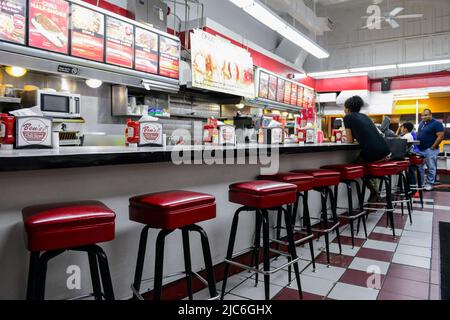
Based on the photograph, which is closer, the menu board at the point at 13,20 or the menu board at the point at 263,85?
the menu board at the point at 13,20

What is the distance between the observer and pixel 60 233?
1140mm

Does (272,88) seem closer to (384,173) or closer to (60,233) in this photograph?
(384,173)

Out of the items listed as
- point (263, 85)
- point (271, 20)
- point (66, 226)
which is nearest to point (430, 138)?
point (263, 85)

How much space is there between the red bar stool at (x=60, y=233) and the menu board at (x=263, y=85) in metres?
5.92

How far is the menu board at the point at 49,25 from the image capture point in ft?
10.9

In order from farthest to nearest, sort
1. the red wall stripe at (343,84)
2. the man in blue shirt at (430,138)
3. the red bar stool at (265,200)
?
1. the red wall stripe at (343,84)
2. the man in blue shirt at (430,138)
3. the red bar stool at (265,200)

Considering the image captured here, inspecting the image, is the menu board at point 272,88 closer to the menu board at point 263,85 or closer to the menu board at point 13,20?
the menu board at point 263,85

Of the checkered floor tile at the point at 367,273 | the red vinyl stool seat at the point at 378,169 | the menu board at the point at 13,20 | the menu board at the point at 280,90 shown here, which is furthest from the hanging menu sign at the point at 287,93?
the menu board at the point at 13,20

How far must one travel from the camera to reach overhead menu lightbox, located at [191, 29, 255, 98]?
15.4 feet

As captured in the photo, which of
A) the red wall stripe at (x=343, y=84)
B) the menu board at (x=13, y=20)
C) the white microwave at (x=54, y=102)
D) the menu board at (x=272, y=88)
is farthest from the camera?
the red wall stripe at (x=343, y=84)

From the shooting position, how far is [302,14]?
7680 mm

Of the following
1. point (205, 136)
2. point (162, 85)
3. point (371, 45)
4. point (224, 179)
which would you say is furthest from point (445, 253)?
point (371, 45)
